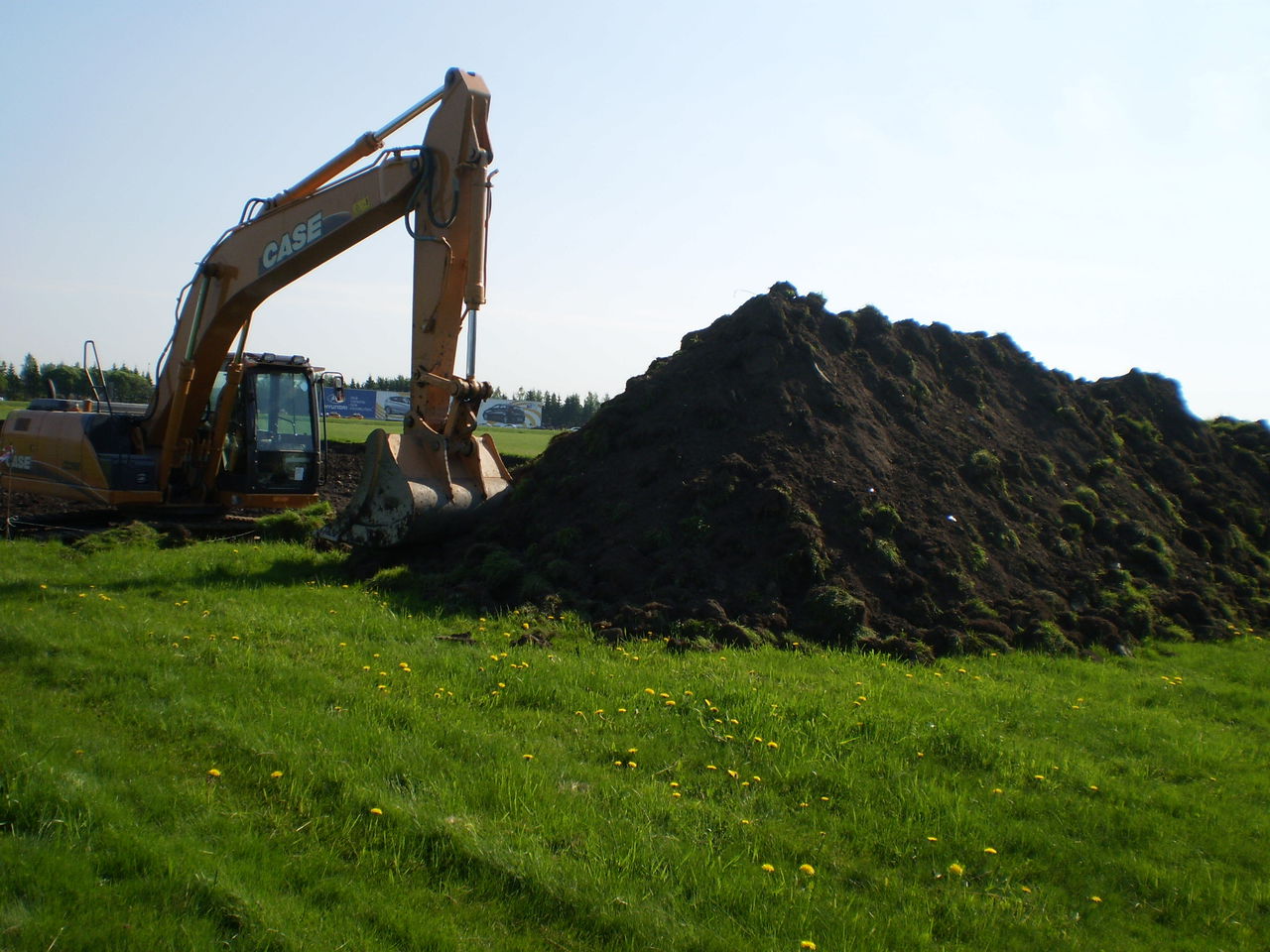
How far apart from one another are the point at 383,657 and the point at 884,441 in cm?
626

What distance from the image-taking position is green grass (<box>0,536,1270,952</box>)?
150 inches

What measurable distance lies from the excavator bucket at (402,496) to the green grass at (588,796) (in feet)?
6.56

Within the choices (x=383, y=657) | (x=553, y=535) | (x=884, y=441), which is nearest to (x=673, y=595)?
(x=553, y=535)

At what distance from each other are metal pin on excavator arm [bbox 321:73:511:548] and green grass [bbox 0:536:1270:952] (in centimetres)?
217

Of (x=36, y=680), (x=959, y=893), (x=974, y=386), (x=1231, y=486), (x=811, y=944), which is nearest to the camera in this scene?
(x=811, y=944)

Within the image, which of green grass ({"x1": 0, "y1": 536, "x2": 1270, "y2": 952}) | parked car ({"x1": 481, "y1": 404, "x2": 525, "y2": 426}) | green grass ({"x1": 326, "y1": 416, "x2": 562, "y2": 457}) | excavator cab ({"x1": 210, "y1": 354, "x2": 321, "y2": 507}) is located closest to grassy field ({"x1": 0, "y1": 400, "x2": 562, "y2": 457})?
green grass ({"x1": 326, "y1": 416, "x2": 562, "y2": 457})

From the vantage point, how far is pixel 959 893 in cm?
421

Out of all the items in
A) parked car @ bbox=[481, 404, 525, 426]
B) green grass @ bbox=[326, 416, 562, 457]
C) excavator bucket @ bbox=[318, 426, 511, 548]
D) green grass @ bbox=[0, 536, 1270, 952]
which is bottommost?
green grass @ bbox=[0, 536, 1270, 952]

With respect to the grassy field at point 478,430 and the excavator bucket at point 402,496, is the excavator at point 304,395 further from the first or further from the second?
the grassy field at point 478,430

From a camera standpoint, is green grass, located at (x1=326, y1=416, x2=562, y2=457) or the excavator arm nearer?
the excavator arm

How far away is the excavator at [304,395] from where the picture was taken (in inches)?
393

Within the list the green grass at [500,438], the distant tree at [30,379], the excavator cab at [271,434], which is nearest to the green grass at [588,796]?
the excavator cab at [271,434]

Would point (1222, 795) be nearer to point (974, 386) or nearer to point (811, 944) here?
point (811, 944)

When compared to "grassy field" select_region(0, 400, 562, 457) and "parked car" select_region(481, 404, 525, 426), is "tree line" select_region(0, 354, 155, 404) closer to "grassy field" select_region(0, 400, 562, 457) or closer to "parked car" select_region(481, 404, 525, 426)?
"grassy field" select_region(0, 400, 562, 457)
